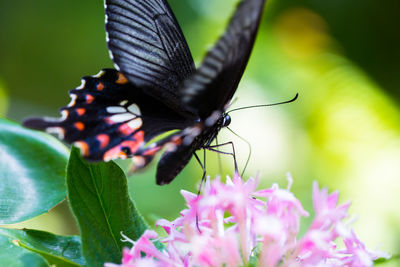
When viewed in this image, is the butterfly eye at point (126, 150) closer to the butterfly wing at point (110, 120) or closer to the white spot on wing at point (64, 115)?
the butterfly wing at point (110, 120)

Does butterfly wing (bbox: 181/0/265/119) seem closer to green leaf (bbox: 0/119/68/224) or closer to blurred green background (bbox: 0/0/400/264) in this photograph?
green leaf (bbox: 0/119/68/224)

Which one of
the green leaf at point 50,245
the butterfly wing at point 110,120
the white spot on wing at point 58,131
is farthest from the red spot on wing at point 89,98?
the green leaf at point 50,245

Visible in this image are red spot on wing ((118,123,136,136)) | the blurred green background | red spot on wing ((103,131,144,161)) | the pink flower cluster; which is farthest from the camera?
the blurred green background

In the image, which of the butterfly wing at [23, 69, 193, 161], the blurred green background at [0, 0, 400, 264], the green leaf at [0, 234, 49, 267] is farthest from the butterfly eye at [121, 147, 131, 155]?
the blurred green background at [0, 0, 400, 264]

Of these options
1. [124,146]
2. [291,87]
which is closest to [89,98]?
[124,146]

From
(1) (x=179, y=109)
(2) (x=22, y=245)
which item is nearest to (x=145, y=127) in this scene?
(1) (x=179, y=109)

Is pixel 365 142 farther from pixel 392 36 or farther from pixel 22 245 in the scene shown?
pixel 22 245

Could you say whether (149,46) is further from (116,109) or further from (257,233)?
(257,233)
